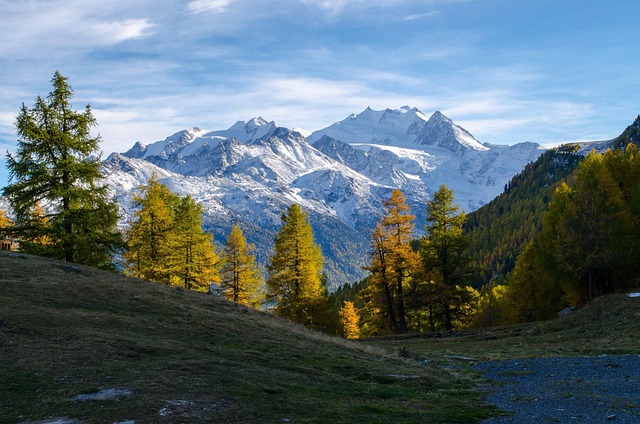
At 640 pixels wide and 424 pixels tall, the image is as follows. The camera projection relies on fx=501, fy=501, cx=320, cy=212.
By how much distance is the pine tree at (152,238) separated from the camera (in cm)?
4312

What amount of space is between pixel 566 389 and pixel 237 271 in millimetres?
40619

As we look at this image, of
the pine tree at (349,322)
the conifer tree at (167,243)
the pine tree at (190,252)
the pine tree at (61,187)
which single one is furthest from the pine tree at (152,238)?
the pine tree at (349,322)

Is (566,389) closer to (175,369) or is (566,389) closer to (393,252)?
(175,369)

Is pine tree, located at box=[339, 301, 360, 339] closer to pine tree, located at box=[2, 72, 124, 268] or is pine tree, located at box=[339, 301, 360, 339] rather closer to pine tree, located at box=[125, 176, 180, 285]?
pine tree, located at box=[125, 176, 180, 285]

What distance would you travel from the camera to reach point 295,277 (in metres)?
46.3

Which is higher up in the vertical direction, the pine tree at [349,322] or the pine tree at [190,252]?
the pine tree at [190,252]

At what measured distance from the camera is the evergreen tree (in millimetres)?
46625

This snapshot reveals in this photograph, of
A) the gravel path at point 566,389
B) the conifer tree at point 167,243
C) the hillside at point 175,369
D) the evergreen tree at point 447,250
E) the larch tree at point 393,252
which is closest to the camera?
the hillside at point 175,369

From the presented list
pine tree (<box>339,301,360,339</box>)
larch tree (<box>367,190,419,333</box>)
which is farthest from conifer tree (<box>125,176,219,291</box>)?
pine tree (<box>339,301,360,339</box>)

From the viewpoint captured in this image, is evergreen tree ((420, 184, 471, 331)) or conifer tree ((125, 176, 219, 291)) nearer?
conifer tree ((125, 176, 219, 291))

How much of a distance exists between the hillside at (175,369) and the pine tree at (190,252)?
18.6 meters

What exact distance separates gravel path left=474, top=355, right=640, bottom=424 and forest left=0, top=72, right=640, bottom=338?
66.5 feet

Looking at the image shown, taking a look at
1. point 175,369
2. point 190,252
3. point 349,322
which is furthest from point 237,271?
point 175,369

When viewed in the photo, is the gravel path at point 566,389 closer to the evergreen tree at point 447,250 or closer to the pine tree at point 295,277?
the evergreen tree at point 447,250
